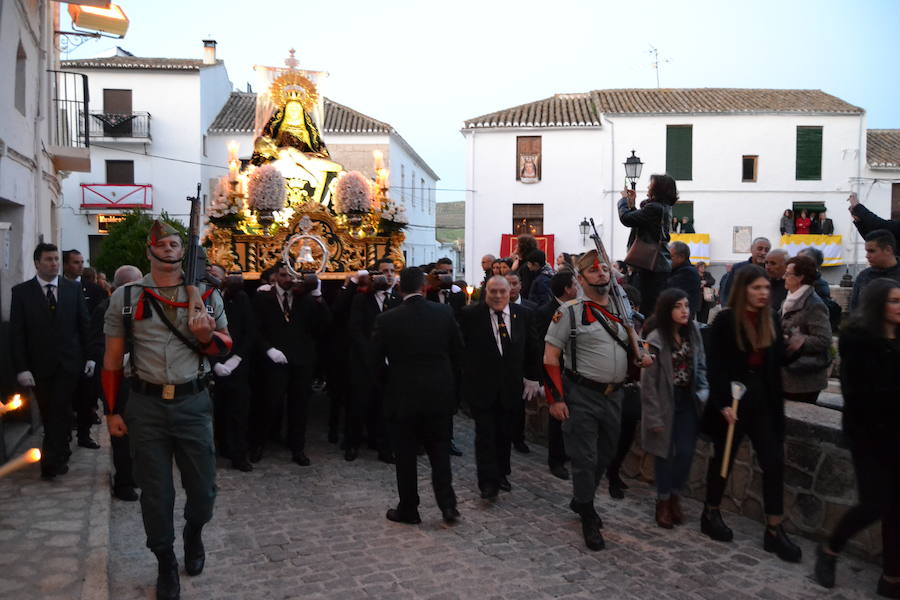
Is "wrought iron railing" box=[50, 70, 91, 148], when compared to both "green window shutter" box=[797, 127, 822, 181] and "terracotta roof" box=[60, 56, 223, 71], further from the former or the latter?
"green window shutter" box=[797, 127, 822, 181]

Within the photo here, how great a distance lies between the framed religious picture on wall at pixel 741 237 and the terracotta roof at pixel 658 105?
4.25 metres

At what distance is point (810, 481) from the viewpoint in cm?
535

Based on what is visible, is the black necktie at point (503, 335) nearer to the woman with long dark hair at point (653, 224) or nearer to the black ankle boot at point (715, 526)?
the woman with long dark hair at point (653, 224)

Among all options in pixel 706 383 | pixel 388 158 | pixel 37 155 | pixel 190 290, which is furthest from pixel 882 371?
pixel 388 158

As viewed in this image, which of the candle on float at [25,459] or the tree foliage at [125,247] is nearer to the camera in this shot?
the candle on float at [25,459]

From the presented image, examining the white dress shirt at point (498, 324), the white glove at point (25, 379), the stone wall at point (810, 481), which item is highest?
the white dress shirt at point (498, 324)

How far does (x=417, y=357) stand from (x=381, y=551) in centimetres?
138

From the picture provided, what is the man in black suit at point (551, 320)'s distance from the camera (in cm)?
A: 670

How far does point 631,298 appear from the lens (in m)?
7.20

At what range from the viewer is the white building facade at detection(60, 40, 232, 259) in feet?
107

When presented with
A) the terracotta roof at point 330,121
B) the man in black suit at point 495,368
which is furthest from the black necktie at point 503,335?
the terracotta roof at point 330,121

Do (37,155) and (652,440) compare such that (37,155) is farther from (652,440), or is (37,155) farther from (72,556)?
(652,440)

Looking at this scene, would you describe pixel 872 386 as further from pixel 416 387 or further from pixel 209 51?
pixel 209 51

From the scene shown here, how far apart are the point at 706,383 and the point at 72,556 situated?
4.42m
